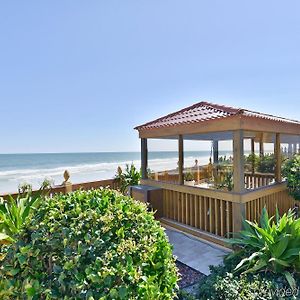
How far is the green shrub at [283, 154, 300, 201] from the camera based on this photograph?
19.1 ft

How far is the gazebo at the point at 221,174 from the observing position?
487 cm

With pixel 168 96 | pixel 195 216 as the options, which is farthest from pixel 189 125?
pixel 168 96

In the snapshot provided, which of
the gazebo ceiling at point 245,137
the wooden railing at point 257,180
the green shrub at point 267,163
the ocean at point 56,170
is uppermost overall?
the gazebo ceiling at point 245,137

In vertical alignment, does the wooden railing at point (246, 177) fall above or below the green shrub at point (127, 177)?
above

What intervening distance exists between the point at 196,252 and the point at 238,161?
204 cm

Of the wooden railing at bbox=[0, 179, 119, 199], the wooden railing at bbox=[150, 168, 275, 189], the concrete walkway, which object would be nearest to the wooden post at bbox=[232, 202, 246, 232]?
the concrete walkway

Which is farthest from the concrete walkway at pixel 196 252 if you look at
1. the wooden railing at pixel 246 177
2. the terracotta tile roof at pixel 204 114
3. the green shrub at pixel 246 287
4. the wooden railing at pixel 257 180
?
the terracotta tile roof at pixel 204 114

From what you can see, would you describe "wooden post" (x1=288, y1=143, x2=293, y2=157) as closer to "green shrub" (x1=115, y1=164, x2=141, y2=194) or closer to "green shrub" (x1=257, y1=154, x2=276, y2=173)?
"green shrub" (x1=257, y1=154, x2=276, y2=173)

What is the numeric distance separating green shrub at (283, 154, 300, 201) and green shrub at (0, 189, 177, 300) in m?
4.77

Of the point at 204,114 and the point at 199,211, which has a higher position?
the point at 204,114

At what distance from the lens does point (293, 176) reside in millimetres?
5848

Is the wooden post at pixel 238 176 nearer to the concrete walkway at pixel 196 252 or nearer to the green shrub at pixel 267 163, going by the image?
the concrete walkway at pixel 196 252

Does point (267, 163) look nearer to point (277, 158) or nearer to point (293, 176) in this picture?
point (277, 158)

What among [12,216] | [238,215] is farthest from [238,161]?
[12,216]
